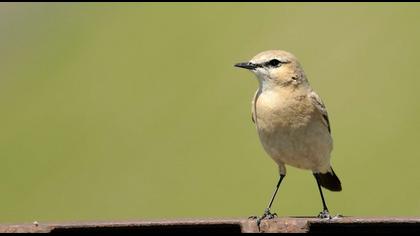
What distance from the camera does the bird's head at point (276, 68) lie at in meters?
7.63

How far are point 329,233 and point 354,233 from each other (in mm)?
155

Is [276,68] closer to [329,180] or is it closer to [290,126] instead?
[290,126]

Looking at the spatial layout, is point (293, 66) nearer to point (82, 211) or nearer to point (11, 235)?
point (11, 235)

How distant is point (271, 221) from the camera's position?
4.82 m

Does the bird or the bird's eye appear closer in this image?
the bird

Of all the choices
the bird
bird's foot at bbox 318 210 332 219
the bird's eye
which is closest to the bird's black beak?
the bird

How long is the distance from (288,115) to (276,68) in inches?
19.2

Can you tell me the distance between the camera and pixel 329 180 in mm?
8547

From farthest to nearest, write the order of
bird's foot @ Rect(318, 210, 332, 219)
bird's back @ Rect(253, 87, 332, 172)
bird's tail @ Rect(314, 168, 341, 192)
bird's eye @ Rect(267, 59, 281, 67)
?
bird's tail @ Rect(314, 168, 341, 192) < bird's eye @ Rect(267, 59, 281, 67) < bird's back @ Rect(253, 87, 332, 172) < bird's foot @ Rect(318, 210, 332, 219)

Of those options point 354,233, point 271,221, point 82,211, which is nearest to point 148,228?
point 271,221

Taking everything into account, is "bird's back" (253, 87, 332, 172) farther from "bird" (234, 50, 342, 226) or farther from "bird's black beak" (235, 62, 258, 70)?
"bird's black beak" (235, 62, 258, 70)

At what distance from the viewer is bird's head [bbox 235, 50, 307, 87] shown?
7.63 metres

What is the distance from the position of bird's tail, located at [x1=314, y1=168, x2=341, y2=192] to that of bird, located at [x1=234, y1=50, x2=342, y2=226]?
0.63 metres

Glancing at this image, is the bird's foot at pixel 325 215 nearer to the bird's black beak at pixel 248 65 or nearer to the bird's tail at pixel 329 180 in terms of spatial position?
the bird's tail at pixel 329 180
